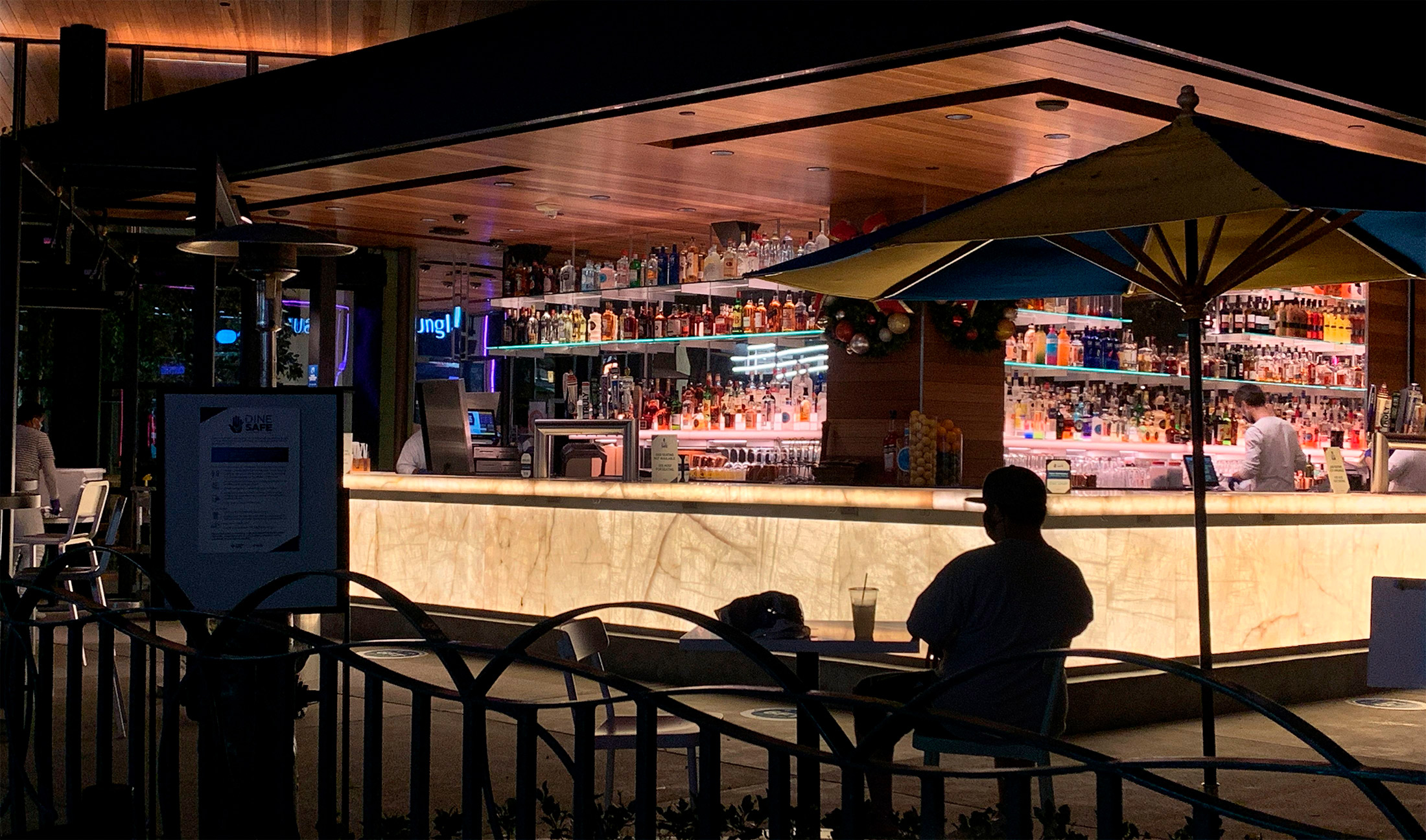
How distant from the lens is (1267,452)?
9250 millimetres

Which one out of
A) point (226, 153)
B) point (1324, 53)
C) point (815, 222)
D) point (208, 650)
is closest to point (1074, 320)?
point (815, 222)

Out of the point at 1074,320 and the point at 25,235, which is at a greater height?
the point at 25,235

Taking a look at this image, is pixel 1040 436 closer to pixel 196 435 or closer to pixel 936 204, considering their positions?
pixel 936 204

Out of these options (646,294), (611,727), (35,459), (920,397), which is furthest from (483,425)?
(611,727)

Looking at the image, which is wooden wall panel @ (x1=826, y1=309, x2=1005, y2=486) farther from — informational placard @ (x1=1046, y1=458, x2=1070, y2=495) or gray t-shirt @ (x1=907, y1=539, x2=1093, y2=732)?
gray t-shirt @ (x1=907, y1=539, x2=1093, y2=732)

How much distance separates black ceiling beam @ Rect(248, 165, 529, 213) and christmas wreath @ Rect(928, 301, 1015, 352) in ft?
8.63

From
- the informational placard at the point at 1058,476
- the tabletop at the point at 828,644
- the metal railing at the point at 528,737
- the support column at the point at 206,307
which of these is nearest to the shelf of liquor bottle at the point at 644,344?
the informational placard at the point at 1058,476

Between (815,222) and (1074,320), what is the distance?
217cm

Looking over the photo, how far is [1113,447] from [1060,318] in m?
1.47

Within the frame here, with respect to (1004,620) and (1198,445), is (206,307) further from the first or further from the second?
(1198,445)

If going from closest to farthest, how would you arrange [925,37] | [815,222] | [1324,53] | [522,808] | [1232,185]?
[522,808], [1232,185], [925,37], [1324,53], [815,222]

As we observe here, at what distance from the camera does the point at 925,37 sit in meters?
5.78

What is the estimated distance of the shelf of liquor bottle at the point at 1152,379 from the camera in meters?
9.41

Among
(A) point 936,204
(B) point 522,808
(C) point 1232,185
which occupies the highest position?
(A) point 936,204
